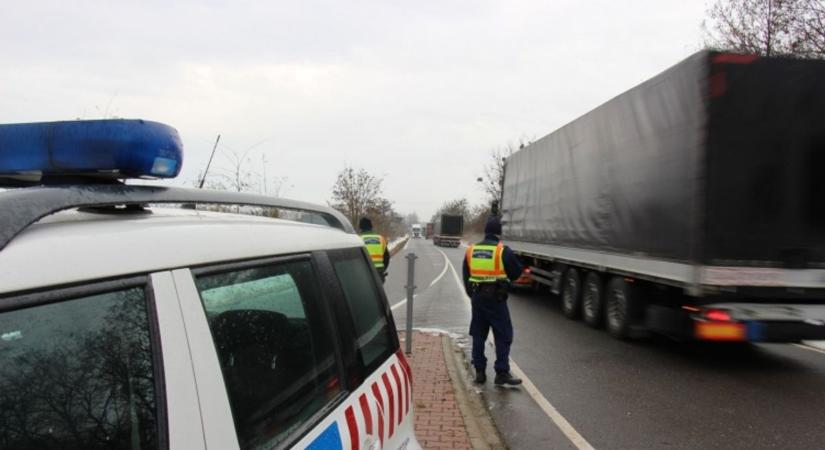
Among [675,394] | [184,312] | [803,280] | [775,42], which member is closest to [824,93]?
[803,280]

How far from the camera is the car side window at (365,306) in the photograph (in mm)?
2244

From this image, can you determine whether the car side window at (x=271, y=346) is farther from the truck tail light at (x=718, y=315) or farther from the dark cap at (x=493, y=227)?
the truck tail light at (x=718, y=315)

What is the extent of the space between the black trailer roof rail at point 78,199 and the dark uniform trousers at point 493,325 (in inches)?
187

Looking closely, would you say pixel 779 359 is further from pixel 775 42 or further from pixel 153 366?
pixel 775 42

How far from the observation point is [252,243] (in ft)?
5.55

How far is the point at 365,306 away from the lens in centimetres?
244

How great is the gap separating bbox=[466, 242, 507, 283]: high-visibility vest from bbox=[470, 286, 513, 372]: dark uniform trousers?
0.56 feet

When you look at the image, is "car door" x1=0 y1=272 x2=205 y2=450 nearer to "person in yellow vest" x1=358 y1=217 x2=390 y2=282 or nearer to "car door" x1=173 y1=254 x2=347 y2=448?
"car door" x1=173 y1=254 x2=347 y2=448

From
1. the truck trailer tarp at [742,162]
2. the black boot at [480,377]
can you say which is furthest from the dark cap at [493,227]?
the truck trailer tarp at [742,162]

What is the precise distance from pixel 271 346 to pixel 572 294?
9588 millimetres

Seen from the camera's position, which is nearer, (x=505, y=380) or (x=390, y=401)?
(x=390, y=401)

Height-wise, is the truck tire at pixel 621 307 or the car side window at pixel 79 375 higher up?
the car side window at pixel 79 375

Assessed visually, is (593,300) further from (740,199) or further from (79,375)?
(79,375)

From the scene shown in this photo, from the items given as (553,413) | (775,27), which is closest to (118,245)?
(553,413)
